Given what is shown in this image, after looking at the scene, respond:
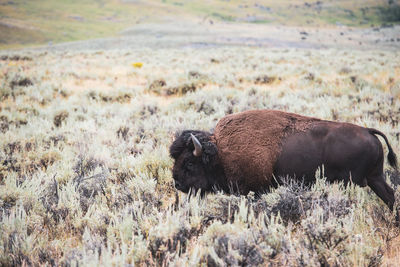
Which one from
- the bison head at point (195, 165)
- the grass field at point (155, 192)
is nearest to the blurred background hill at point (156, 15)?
the grass field at point (155, 192)

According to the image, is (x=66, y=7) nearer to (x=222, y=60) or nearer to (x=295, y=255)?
(x=222, y=60)

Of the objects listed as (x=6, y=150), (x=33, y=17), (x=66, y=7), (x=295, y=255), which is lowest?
(x=6, y=150)

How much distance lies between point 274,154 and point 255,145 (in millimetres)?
231

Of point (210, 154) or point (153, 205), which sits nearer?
point (153, 205)

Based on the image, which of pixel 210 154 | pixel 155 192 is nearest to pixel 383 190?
pixel 210 154

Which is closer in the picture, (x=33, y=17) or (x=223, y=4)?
(x=33, y=17)

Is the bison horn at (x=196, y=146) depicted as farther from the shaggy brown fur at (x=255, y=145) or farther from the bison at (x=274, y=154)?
the shaggy brown fur at (x=255, y=145)

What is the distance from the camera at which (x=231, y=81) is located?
11117 mm

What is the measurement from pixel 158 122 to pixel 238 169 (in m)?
3.53

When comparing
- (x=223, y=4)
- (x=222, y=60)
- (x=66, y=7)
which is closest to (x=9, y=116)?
(x=222, y=60)

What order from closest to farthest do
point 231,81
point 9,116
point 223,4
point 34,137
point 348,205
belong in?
point 348,205 < point 34,137 < point 9,116 < point 231,81 < point 223,4

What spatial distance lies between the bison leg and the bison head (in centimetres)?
161

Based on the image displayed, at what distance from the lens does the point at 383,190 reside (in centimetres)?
278

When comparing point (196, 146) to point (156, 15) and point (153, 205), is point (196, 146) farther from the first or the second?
point (156, 15)
